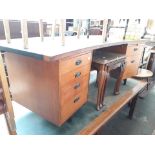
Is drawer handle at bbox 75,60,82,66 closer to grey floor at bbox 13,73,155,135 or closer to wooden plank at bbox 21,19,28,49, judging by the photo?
wooden plank at bbox 21,19,28,49

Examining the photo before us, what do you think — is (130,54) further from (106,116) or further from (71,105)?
(71,105)

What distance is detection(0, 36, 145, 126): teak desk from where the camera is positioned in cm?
A: 81

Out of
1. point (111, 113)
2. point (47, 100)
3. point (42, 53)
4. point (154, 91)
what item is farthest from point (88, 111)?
point (154, 91)

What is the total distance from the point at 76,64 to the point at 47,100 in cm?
28

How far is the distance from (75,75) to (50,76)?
6.9 inches

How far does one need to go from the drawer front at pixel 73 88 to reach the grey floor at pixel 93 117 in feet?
0.89

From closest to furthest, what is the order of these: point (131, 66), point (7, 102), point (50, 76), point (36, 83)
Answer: point (7, 102), point (50, 76), point (36, 83), point (131, 66)

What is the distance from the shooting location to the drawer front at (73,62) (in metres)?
0.82

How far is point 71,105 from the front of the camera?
102cm

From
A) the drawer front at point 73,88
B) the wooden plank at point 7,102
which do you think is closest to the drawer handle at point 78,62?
the drawer front at point 73,88

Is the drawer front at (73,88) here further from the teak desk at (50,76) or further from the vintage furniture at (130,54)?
the vintage furniture at (130,54)

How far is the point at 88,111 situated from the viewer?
4.30 feet

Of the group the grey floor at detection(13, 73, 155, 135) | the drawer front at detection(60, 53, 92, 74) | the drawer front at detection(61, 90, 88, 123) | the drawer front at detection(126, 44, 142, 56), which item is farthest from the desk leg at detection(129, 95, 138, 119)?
the drawer front at detection(60, 53, 92, 74)

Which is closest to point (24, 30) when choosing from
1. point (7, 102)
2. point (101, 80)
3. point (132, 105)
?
point (7, 102)
